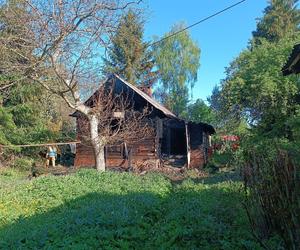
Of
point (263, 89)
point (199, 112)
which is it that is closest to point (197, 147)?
point (263, 89)

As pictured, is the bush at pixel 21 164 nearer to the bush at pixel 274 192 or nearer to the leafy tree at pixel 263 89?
the leafy tree at pixel 263 89

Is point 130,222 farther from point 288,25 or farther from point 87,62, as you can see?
point 288,25

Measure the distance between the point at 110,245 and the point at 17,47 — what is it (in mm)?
12854

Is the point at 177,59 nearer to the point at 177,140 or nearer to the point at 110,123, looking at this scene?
the point at 177,140

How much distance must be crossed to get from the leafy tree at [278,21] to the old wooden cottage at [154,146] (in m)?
14.9

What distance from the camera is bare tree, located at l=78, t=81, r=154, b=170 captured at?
18828 mm

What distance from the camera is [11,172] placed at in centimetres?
2141

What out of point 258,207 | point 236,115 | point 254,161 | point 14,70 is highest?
point 14,70

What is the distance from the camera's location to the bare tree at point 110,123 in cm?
1883

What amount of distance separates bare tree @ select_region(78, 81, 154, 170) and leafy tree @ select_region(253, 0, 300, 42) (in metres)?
18.1

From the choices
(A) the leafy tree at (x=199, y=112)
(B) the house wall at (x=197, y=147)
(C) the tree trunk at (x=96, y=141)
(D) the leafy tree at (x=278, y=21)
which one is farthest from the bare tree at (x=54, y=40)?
(A) the leafy tree at (x=199, y=112)

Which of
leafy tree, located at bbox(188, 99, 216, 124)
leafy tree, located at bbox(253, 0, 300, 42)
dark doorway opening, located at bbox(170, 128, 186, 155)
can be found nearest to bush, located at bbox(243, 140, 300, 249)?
dark doorway opening, located at bbox(170, 128, 186, 155)

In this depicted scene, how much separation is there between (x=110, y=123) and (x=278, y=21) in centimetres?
2273

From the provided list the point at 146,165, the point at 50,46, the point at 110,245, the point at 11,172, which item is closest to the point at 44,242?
the point at 110,245
